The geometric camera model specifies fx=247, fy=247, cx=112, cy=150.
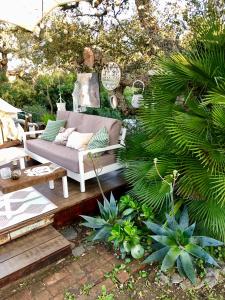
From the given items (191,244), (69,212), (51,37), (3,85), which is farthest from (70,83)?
(191,244)

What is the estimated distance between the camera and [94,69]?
5.19 metres

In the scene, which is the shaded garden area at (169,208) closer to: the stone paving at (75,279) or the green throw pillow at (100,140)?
the stone paving at (75,279)

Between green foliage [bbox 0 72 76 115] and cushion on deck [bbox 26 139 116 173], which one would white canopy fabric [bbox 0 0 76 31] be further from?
green foliage [bbox 0 72 76 115]

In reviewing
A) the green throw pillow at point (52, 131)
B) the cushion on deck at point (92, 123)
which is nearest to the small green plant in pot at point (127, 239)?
the cushion on deck at point (92, 123)

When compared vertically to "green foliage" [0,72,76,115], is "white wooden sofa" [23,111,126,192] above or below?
below

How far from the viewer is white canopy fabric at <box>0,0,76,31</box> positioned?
147 inches

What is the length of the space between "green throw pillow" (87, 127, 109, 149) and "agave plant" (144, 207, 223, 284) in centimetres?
164

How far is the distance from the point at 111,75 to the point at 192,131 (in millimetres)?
2655

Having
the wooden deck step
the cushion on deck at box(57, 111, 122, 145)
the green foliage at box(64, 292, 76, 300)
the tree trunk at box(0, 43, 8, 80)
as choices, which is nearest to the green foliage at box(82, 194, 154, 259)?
the wooden deck step

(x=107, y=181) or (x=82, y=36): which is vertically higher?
(x=82, y=36)

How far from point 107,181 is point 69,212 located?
941mm

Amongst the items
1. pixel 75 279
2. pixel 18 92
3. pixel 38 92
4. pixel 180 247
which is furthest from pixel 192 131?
pixel 18 92

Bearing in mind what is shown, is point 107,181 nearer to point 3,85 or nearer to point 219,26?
point 219,26

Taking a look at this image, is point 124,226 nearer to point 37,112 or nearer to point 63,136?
point 63,136
